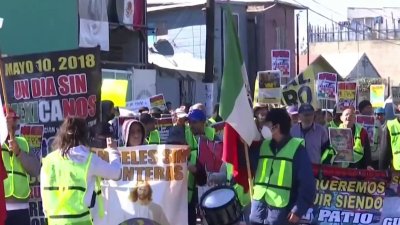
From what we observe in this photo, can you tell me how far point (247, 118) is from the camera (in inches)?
384

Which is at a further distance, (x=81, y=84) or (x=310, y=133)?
(x=310, y=133)

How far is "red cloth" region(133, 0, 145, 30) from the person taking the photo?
33.3m

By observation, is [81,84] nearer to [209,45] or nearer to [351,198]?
[351,198]

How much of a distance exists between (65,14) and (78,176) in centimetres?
2179

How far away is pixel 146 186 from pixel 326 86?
8.10 metres

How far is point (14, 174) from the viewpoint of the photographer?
9234 millimetres

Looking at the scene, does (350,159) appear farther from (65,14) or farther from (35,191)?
(65,14)

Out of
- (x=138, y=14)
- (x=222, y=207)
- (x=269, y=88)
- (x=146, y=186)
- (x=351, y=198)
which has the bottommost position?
(x=351, y=198)

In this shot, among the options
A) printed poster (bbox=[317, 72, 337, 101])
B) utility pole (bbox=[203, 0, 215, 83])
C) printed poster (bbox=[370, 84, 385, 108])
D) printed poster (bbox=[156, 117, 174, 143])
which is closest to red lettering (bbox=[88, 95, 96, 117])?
printed poster (bbox=[156, 117, 174, 143])

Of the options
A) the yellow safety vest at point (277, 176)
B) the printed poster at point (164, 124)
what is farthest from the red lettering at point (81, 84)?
the printed poster at point (164, 124)

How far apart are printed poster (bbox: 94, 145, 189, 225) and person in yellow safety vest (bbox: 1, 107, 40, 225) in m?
0.91

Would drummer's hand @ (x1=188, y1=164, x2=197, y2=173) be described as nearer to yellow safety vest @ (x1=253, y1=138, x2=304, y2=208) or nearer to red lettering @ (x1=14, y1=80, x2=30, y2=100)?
yellow safety vest @ (x1=253, y1=138, x2=304, y2=208)

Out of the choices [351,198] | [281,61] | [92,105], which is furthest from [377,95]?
[92,105]

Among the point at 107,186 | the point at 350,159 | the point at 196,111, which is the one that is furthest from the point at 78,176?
the point at 350,159
